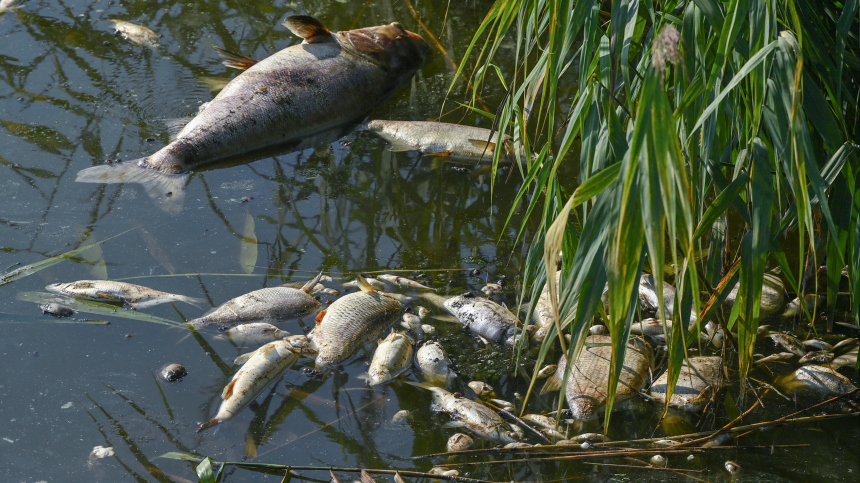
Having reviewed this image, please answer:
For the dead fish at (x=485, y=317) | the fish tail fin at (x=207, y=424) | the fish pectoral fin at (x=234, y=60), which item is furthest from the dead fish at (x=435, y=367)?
the fish pectoral fin at (x=234, y=60)

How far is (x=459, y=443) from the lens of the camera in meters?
2.57

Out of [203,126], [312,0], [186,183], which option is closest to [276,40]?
[312,0]

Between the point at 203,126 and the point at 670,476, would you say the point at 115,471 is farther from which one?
the point at 203,126

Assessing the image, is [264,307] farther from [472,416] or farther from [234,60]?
[234,60]

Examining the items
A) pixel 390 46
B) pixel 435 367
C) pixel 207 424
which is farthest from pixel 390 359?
pixel 390 46

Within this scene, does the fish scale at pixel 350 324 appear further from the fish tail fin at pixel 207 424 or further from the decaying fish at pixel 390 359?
the fish tail fin at pixel 207 424

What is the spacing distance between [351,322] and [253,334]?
40 centimetres

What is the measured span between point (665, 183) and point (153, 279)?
8.33 feet

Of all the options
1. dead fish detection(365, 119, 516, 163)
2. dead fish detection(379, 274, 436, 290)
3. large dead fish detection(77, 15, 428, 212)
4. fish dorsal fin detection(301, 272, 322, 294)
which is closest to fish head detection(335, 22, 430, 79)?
large dead fish detection(77, 15, 428, 212)

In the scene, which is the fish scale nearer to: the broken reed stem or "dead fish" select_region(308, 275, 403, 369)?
"dead fish" select_region(308, 275, 403, 369)

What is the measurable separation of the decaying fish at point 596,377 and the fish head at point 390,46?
2.83 m

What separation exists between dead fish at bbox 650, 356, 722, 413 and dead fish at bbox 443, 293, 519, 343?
2.03 feet

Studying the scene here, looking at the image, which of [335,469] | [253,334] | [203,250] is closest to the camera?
[335,469]

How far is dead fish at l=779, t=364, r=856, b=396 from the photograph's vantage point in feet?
9.46
